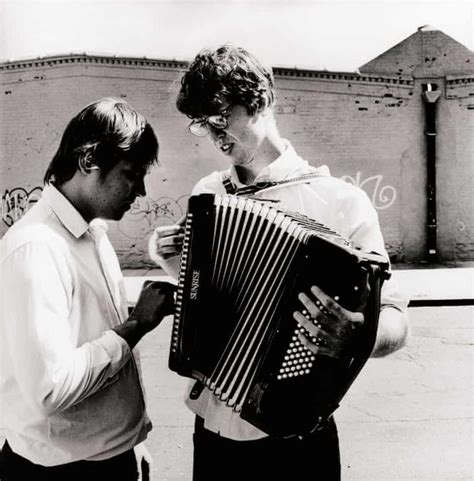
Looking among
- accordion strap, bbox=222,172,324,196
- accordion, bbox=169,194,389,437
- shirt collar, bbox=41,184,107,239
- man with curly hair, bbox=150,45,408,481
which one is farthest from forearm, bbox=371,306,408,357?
shirt collar, bbox=41,184,107,239

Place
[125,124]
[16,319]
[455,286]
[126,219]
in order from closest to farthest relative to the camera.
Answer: [16,319] < [125,124] < [455,286] < [126,219]

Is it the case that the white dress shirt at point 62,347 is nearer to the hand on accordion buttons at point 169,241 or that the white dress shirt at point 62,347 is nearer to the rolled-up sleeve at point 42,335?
the rolled-up sleeve at point 42,335

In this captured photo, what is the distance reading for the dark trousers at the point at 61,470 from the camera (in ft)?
4.89

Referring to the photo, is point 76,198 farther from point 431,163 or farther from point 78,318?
point 431,163

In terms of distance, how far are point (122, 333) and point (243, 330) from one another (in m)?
0.31

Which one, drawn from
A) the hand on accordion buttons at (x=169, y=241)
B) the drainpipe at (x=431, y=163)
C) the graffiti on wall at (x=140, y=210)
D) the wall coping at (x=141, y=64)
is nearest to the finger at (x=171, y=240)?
the hand on accordion buttons at (x=169, y=241)

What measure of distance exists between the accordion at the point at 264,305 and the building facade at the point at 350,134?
964 cm

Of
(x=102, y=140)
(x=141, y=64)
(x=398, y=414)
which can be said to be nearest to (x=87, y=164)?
(x=102, y=140)

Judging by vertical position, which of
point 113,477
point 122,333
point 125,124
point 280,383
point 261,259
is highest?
point 125,124

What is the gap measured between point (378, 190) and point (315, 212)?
10051 millimetres

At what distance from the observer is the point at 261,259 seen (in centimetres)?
155

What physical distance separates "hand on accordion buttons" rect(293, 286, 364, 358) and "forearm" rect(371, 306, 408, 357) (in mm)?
293

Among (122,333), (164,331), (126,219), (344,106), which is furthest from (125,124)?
(344,106)

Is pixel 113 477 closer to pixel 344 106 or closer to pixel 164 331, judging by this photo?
pixel 164 331
